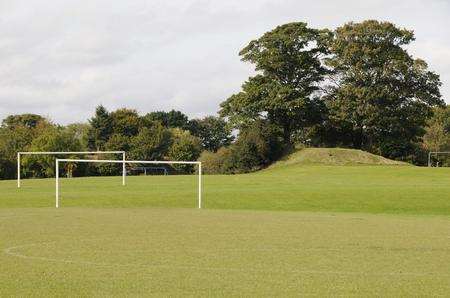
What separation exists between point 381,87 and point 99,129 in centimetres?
4305

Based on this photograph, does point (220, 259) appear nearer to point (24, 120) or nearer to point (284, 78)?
point (284, 78)

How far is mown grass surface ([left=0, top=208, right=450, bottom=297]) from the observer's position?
9.73 metres

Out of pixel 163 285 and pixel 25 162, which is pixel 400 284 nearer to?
pixel 163 285

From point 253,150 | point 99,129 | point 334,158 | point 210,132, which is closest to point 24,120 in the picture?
point 99,129

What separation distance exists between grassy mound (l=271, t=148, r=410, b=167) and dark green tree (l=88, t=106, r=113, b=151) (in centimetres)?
3403

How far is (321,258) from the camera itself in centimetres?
1305

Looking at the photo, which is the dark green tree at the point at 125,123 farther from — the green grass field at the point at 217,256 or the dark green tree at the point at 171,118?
the green grass field at the point at 217,256

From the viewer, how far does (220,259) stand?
12.7 meters

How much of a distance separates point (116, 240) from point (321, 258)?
5.02 meters

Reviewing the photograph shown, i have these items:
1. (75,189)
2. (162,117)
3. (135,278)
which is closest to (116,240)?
(135,278)

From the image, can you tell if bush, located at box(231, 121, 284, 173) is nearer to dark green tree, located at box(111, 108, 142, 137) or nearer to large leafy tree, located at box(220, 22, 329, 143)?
large leafy tree, located at box(220, 22, 329, 143)

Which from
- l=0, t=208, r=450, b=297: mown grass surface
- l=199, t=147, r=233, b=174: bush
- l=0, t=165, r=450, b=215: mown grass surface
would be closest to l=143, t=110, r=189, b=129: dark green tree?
l=199, t=147, r=233, b=174: bush

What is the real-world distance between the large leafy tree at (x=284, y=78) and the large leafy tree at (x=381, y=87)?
2.21 m

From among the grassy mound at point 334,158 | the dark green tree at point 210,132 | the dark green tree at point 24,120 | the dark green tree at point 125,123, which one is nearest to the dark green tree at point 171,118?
the dark green tree at point 210,132
